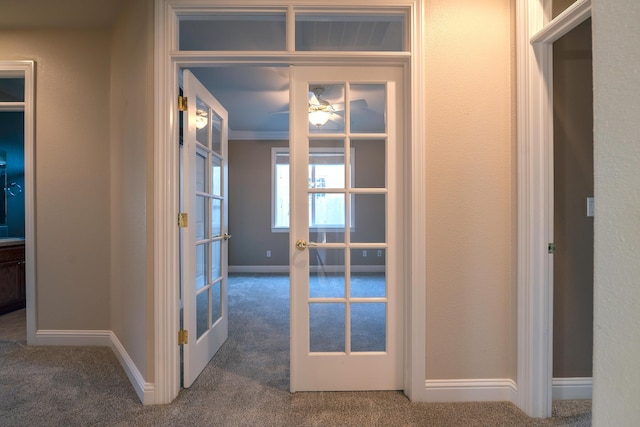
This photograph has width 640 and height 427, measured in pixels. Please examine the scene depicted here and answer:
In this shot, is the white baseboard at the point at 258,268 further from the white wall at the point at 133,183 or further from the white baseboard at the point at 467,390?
the white baseboard at the point at 467,390

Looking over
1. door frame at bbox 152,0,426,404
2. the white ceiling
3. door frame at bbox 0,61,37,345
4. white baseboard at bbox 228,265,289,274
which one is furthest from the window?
white baseboard at bbox 228,265,289,274

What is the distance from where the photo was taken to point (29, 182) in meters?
2.76

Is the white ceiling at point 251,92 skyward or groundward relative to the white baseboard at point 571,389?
skyward

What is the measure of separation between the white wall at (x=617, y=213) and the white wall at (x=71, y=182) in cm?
312

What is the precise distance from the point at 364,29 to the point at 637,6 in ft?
6.26

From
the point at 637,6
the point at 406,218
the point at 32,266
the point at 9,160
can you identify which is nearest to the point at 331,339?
the point at 406,218

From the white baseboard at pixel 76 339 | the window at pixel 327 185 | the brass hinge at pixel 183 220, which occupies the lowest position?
the white baseboard at pixel 76 339

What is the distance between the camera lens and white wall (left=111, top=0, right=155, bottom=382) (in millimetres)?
1966

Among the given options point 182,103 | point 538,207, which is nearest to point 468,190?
point 538,207

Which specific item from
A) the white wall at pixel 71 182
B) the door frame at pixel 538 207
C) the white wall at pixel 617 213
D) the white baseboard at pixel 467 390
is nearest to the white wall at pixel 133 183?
the white wall at pixel 71 182

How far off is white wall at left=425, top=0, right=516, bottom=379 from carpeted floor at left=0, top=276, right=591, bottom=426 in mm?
252

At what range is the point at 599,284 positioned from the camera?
1.98ft

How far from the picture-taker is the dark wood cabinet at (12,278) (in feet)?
11.7

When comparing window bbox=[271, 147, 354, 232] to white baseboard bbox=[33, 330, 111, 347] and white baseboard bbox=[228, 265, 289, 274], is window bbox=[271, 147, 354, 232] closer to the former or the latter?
white baseboard bbox=[33, 330, 111, 347]
